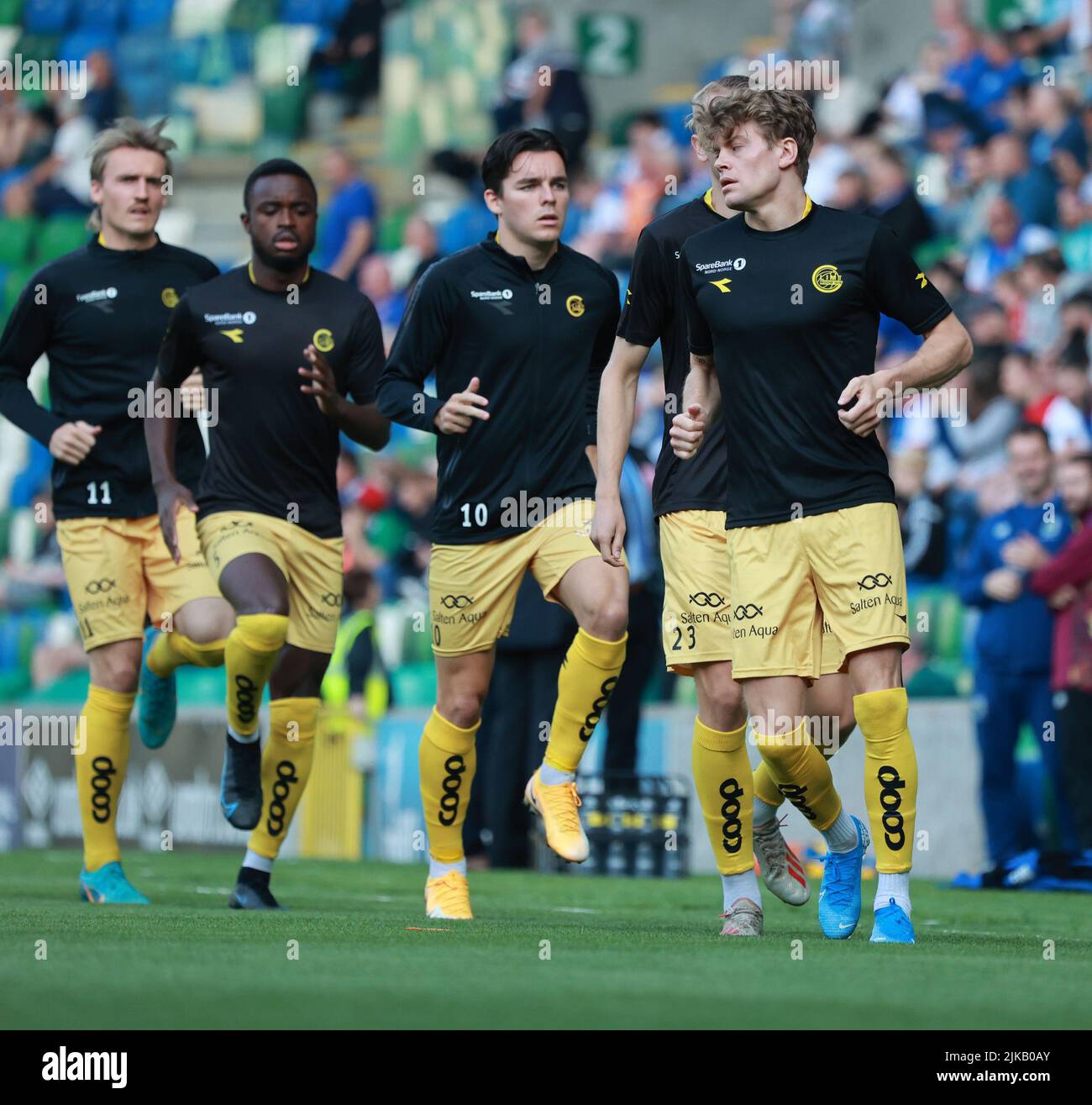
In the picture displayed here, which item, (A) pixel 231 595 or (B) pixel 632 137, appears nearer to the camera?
(A) pixel 231 595

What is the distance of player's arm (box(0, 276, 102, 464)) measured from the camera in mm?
8977

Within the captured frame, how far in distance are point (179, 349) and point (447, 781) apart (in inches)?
81.1

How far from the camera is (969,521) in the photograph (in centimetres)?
1445

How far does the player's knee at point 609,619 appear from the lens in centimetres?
755

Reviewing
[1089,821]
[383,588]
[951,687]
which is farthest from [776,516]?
[383,588]

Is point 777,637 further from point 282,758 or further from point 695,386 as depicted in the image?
point 282,758

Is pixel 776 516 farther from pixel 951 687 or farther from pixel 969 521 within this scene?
pixel 969 521

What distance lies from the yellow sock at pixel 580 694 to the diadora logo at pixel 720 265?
143cm

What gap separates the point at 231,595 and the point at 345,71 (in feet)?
64.1

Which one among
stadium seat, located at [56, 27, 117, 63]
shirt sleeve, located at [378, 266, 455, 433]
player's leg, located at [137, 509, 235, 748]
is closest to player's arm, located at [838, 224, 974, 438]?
shirt sleeve, located at [378, 266, 455, 433]

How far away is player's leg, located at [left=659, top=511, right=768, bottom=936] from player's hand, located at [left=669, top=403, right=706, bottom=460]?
420mm

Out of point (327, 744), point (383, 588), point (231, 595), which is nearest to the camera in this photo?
point (231, 595)

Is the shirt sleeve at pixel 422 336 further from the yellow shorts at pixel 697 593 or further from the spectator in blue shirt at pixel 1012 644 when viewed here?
the spectator in blue shirt at pixel 1012 644

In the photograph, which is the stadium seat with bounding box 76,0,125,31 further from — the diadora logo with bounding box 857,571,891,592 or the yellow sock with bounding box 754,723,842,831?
the diadora logo with bounding box 857,571,891,592
